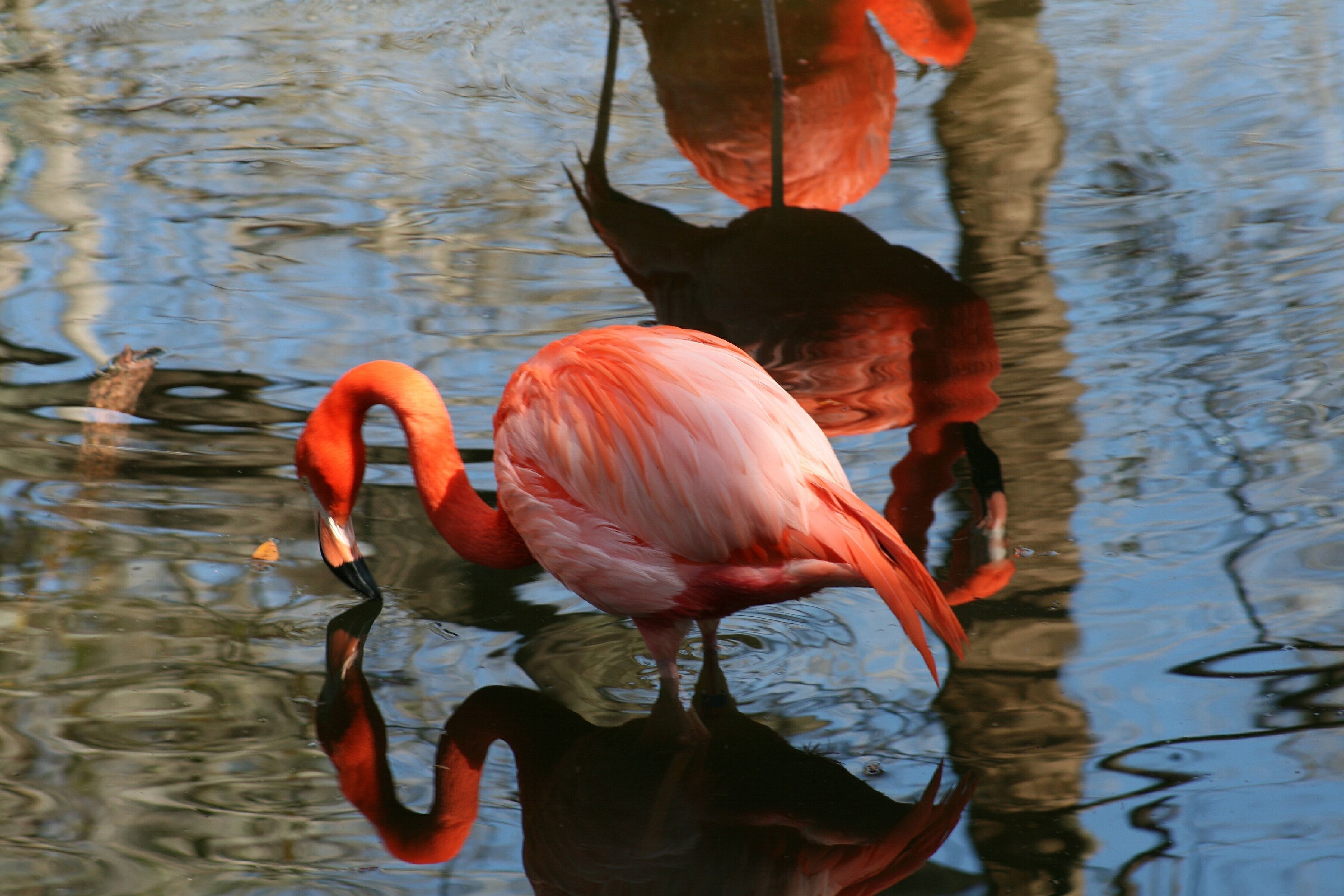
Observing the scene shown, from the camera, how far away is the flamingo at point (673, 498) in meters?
2.39

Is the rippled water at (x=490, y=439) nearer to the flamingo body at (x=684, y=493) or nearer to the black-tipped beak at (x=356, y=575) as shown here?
the black-tipped beak at (x=356, y=575)

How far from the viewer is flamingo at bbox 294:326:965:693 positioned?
2.39 m

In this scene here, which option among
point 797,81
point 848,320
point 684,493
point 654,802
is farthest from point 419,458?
point 797,81

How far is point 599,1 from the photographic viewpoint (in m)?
6.65

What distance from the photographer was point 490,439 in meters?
3.53

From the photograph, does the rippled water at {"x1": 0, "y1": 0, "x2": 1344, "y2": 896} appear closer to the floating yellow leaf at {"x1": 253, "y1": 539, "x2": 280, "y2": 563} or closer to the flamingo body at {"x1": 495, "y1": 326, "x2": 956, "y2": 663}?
the floating yellow leaf at {"x1": 253, "y1": 539, "x2": 280, "y2": 563}

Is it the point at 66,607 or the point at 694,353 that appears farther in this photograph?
the point at 66,607

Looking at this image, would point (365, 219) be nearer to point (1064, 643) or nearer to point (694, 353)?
point (694, 353)

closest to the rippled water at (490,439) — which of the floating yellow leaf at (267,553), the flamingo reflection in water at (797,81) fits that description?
the floating yellow leaf at (267,553)

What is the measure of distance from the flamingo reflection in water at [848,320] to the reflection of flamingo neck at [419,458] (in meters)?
0.93

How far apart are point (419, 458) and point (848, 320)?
1649 mm

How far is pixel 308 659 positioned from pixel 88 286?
7.25 feet

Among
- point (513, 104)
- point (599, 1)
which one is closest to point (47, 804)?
point (513, 104)

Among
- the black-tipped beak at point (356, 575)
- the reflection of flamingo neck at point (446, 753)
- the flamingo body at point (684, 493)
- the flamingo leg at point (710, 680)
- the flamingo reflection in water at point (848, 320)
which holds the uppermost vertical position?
the flamingo body at point (684, 493)
